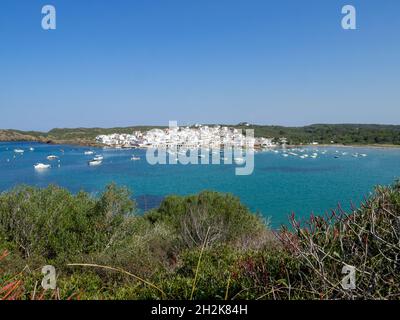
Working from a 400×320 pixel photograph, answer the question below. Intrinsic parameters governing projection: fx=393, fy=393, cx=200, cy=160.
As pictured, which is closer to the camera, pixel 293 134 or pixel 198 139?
pixel 198 139

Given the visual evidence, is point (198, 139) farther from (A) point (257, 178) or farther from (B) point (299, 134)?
(B) point (299, 134)

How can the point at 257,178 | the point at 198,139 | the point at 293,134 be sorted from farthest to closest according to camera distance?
the point at 293,134, the point at 198,139, the point at 257,178

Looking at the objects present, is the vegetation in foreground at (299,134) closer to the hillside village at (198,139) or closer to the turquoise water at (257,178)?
the hillside village at (198,139)

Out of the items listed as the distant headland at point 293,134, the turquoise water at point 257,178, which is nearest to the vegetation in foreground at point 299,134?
the distant headland at point 293,134

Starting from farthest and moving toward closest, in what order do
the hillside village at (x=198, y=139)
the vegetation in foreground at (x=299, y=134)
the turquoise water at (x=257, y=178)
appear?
the vegetation in foreground at (x=299, y=134)
the hillside village at (x=198, y=139)
the turquoise water at (x=257, y=178)

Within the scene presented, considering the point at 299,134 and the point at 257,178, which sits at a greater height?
the point at 299,134

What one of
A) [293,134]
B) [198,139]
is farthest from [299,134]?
[198,139]
